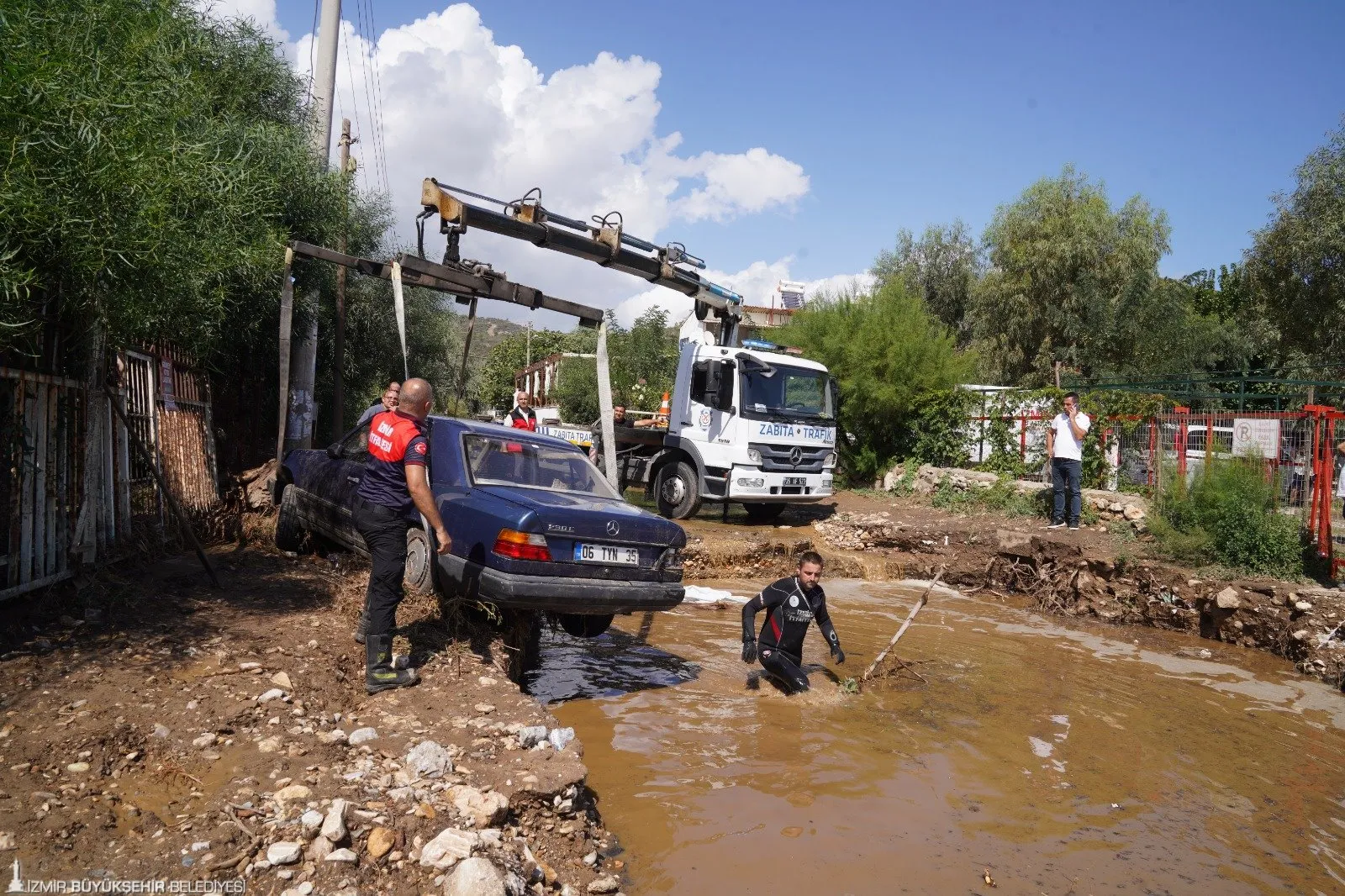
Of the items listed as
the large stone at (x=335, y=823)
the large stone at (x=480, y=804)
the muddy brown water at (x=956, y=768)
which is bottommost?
the muddy brown water at (x=956, y=768)

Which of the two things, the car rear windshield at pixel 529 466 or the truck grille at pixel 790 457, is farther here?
Answer: the truck grille at pixel 790 457

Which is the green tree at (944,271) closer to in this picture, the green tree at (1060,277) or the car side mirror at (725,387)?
the green tree at (1060,277)

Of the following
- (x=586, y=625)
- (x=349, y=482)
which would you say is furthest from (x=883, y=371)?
(x=349, y=482)

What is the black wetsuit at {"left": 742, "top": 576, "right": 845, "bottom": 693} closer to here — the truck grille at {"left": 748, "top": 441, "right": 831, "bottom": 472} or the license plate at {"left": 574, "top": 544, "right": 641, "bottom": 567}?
the license plate at {"left": 574, "top": 544, "right": 641, "bottom": 567}

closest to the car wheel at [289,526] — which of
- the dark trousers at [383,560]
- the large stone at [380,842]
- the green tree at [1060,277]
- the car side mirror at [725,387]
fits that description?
the dark trousers at [383,560]

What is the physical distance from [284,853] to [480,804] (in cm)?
82

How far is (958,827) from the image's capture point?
4828 mm

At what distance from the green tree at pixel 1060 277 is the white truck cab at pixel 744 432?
62.6ft

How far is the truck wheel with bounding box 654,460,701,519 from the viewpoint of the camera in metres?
13.9

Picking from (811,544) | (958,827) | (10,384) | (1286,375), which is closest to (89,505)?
(10,384)

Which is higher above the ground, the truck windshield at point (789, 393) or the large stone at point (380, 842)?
the truck windshield at point (789, 393)

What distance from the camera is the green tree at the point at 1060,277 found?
97.7ft

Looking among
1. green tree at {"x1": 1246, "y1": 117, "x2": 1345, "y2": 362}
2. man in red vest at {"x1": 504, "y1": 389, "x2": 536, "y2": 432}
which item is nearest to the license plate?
man in red vest at {"x1": 504, "y1": 389, "x2": 536, "y2": 432}

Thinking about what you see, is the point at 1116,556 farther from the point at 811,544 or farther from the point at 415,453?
the point at 415,453
